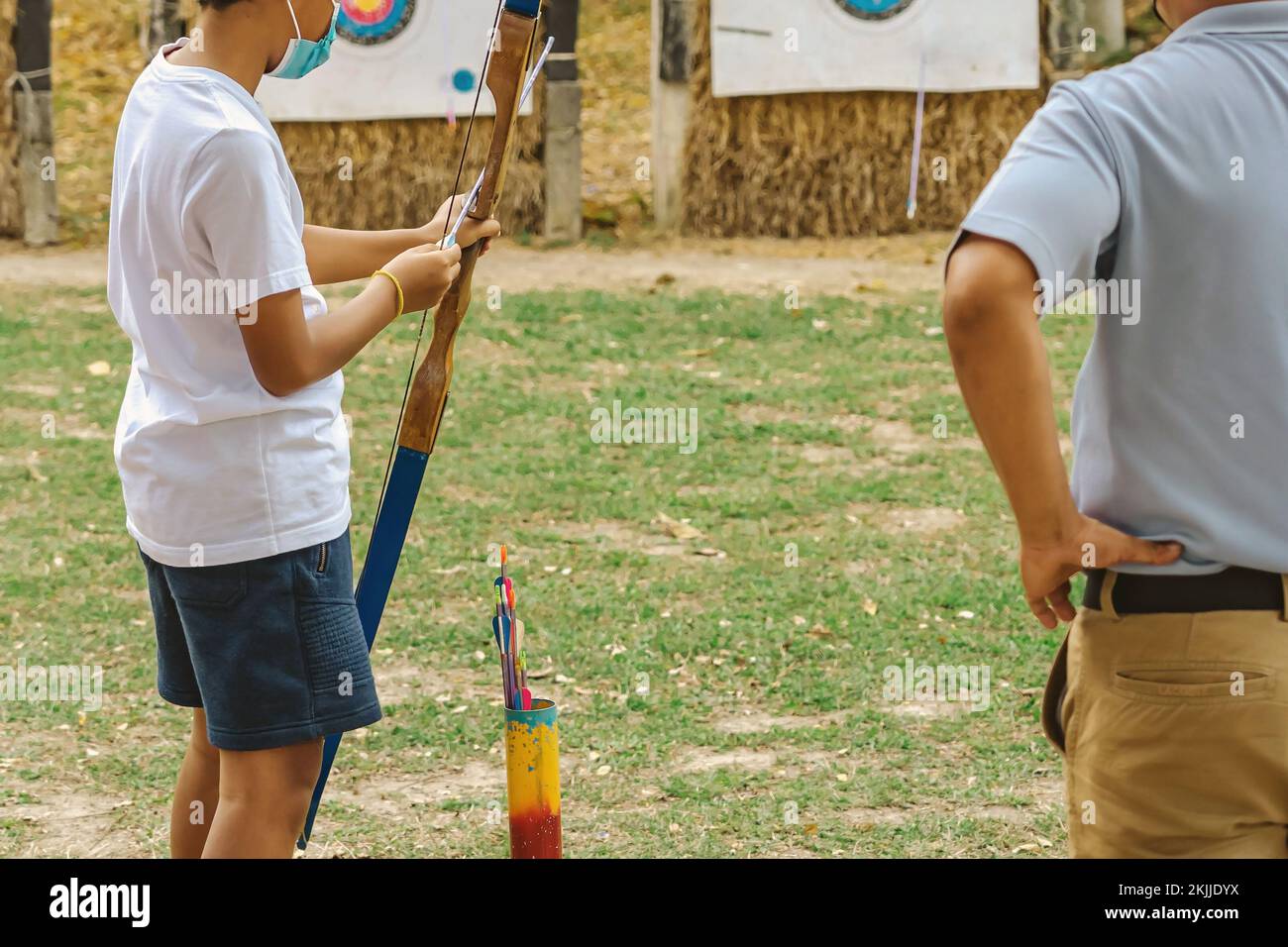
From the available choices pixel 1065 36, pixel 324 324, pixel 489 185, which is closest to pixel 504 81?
pixel 489 185

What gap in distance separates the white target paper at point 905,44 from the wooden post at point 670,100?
19.7 inches

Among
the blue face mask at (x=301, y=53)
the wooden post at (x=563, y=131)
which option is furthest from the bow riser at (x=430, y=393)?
the wooden post at (x=563, y=131)

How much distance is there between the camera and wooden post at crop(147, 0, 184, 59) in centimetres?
896

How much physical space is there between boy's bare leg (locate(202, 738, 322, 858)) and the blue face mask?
0.91m

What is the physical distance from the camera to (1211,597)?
1718mm

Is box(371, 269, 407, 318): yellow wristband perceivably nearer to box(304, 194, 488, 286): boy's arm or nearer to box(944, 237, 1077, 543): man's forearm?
box(304, 194, 488, 286): boy's arm

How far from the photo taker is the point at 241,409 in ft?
6.61

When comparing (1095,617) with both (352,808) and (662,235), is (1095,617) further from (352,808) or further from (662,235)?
(662,235)

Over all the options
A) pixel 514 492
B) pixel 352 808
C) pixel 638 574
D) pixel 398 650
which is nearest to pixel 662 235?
pixel 514 492

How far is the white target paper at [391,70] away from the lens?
361 inches

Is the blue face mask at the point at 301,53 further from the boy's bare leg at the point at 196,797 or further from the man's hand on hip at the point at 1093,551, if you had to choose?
the man's hand on hip at the point at 1093,551

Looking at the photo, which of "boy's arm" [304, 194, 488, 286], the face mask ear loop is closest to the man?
the face mask ear loop

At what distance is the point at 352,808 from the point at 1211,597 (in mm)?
2015
